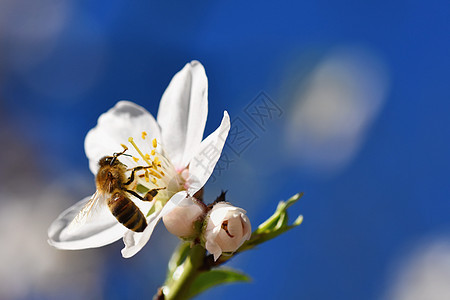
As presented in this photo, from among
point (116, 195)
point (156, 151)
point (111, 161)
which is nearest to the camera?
point (116, 195)

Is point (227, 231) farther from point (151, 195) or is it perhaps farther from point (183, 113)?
point (183, 113)

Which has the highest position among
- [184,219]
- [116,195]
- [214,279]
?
[116,195]

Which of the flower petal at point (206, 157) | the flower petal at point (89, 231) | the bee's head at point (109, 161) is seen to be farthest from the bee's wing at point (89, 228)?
the flower petal at point (206, 157)

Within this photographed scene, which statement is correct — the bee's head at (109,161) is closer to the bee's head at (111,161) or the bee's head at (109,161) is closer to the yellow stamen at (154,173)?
the bee's head at (111,161)

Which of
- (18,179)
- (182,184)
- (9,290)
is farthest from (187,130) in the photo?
(18,179)

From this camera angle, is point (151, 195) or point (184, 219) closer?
point (184, 219)

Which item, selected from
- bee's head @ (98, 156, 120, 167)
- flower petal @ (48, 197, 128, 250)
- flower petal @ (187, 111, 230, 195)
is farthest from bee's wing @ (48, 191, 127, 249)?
flower petal @ (187, 111, 230, 195)

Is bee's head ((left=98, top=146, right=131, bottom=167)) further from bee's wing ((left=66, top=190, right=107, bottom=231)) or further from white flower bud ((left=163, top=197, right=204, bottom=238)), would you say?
white flower bud ((left=163, top=197, right=204, bottom=238))

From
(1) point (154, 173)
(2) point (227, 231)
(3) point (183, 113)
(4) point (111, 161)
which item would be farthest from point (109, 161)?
(2) point (227, 231)
